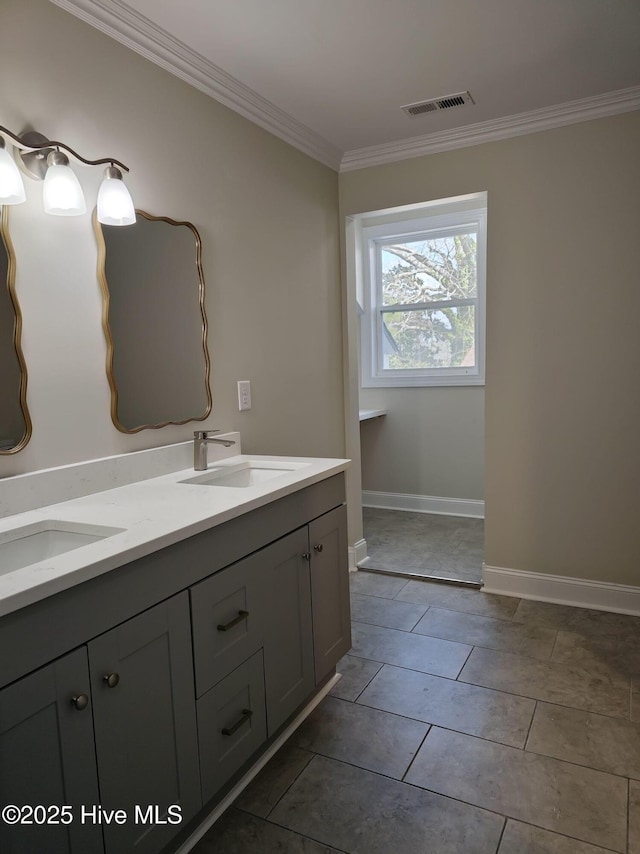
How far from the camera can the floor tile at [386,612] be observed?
111 inches

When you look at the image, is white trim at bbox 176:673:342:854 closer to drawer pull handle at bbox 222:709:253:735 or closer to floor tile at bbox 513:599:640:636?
drawer pull handle at bbox 222:709:253:735

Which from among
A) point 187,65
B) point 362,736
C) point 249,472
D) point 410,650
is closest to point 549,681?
point 410,650

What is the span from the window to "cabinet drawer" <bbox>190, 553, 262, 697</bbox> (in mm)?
3144

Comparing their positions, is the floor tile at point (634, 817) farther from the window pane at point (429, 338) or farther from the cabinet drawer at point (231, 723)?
the window pane at point (429, 338)

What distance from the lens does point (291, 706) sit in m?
1.90

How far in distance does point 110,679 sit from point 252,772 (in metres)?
0.82

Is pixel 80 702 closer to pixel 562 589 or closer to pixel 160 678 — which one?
pixel 160 678

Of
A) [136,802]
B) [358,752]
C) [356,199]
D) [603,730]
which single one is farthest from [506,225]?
[136,802]

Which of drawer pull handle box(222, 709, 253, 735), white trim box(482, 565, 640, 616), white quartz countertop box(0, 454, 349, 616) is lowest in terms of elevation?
white trim box(482, 565, 640, 616)

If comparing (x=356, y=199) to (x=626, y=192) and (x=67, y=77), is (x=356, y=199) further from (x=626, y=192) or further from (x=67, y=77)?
(x=67, y=77)

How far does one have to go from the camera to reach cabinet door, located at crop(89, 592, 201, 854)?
121 centimetres

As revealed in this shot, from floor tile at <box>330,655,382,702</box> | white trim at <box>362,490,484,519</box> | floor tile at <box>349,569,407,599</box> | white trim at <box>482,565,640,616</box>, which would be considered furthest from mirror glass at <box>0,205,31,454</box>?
white trim at <box>362,490,484,519</box>

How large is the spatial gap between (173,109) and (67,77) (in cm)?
48

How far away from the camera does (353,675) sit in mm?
2367
